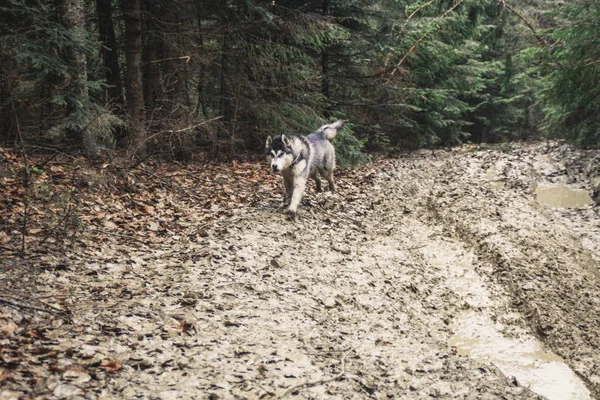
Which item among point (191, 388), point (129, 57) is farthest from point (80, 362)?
point (129, 57)

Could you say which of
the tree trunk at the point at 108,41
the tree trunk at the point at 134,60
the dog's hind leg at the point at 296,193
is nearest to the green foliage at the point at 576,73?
the dog's hind leg at the point at 296,193

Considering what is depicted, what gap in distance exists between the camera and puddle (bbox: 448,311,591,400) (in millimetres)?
4277

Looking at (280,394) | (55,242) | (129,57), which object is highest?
(129,57)

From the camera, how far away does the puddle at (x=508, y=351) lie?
4305mm

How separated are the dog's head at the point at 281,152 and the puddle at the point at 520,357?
12.6ft

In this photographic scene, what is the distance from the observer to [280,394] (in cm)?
337

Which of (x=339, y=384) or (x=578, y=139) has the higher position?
(x=578, y=139)

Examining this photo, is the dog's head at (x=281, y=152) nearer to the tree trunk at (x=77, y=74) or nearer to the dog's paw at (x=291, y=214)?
the dog's paw at (x=291, y=214)

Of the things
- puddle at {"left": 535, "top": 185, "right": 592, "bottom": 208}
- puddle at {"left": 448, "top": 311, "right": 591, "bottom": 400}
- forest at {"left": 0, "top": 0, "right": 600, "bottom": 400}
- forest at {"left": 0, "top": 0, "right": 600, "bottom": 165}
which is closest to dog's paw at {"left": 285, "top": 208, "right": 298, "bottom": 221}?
forest at {"left": 0, "top": 0, "right": 600, "bottom": 400}

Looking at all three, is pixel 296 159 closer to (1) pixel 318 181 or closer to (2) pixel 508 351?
(1) pixel 318 181

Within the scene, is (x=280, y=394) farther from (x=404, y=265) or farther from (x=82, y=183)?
(x=82, y=183)

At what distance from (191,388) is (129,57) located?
30.1 ft

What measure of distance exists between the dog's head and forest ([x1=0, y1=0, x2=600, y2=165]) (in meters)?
2.35

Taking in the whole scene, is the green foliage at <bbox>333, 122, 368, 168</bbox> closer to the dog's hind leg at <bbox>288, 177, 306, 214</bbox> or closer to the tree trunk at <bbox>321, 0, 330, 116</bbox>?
the tree trunk at <bbox>321, 0, 330, 116</bbox>
